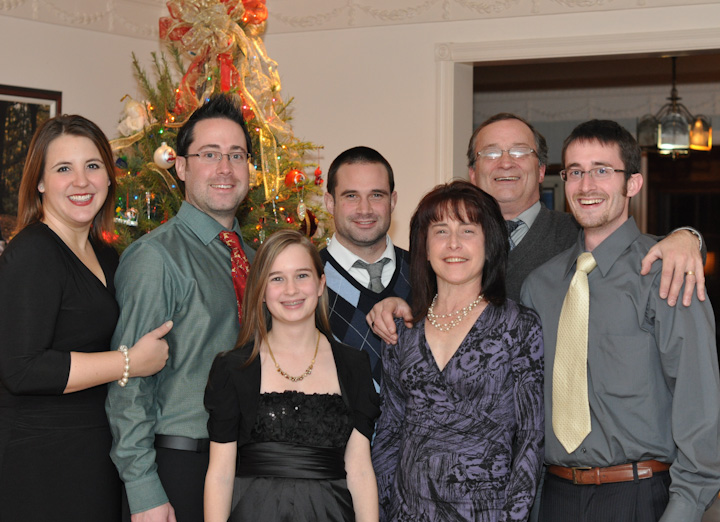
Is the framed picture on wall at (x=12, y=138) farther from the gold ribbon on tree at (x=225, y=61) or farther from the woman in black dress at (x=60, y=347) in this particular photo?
the woman in black dress at (x=60, y=347)

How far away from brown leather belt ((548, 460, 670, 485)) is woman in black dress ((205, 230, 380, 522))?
0.60 m

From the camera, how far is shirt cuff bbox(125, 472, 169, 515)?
2.34 m

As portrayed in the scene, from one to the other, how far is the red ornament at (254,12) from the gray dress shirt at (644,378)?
105 inches

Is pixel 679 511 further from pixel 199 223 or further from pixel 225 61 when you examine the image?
pixel 225 61

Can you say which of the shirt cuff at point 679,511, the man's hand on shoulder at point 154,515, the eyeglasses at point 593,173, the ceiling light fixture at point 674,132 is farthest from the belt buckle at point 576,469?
the ceiling light fixture at point 674,132

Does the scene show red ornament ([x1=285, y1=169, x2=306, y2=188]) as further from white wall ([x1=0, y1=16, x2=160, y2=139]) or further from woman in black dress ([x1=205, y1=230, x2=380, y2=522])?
white wall ([x1=0, y1=16, x2=160, y2=139])

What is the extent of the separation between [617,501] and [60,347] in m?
1.67

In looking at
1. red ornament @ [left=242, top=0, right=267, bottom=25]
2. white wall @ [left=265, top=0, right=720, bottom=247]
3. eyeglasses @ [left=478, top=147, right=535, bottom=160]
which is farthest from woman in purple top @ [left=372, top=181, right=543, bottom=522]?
white wall @ [left=265, top=0, right=720, bottom=247]

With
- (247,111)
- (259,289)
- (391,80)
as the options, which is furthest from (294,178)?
(259,289)

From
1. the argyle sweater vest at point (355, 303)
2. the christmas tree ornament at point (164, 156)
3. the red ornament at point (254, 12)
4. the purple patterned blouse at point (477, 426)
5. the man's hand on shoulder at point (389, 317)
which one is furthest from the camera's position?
the red ornament at point (254, 12)

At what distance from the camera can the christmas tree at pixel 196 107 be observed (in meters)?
4.04

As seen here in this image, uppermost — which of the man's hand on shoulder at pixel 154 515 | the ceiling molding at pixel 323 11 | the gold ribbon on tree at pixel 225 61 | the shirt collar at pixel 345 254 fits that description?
the ceiling molding at pixel 323 11

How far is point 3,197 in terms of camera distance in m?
4.93

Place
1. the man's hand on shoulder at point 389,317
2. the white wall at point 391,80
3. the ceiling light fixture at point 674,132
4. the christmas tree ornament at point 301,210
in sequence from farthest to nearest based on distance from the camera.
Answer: the ceiling light fixture at point 674,132 → the white wall at point 391,80 → the christmas tree ornament at point 301,210 → the man's hand on shoulder at point 389,317
